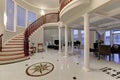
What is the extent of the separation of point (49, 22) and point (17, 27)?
2.89 metres

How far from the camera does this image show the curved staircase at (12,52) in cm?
556

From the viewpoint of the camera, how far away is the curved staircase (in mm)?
5563

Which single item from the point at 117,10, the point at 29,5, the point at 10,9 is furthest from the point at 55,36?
the point at 117,10

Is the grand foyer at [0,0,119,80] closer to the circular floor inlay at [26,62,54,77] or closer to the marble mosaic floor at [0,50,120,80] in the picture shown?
the marble mosaic floor at [0,50,120,80]

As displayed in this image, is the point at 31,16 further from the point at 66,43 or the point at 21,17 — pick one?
the point at 66,43

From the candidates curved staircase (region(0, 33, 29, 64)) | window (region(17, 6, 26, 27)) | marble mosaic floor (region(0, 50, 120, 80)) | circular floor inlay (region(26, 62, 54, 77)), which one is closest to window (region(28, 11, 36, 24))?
window (region(17, 6, 26, 27))

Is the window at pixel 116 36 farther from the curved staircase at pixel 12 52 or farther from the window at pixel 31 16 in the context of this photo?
the curved staircase at pixel 12 52

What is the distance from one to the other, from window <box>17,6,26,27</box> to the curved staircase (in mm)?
1934

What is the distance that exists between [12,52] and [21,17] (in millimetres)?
4479

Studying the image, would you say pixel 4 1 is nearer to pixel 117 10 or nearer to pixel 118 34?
pixel 117 10

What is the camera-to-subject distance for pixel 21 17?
964 cm

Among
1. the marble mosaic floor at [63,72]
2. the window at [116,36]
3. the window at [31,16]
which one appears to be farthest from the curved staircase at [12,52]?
the window at [116,36]

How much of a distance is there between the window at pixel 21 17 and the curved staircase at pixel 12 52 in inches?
76.2

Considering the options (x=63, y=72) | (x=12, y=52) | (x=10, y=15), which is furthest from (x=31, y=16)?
(x=63, y=72)
